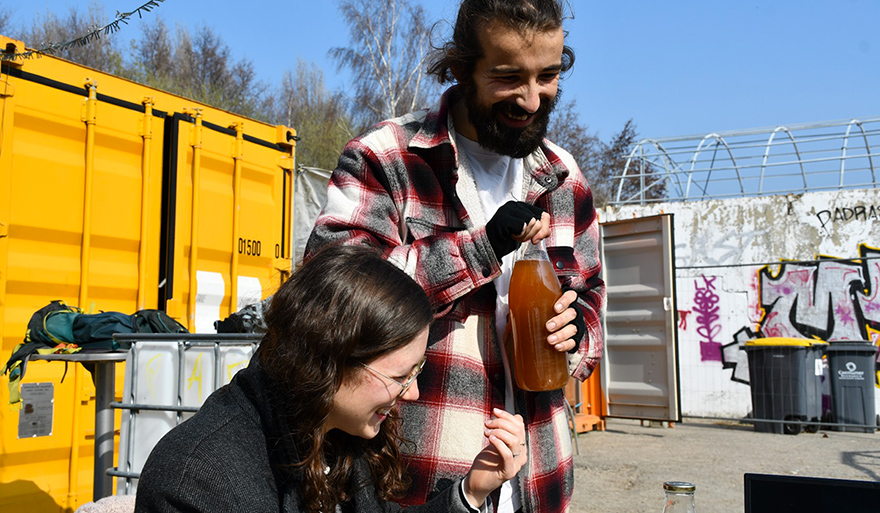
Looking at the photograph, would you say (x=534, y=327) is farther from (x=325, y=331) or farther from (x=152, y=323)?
(x=152, y=323)

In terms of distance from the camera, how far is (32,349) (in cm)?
360

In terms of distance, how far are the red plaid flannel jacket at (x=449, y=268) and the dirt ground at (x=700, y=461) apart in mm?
4053

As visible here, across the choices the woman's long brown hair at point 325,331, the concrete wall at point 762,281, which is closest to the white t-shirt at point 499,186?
the woman's long brown hair at point 325,331

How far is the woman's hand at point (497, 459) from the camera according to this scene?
65.6 inches

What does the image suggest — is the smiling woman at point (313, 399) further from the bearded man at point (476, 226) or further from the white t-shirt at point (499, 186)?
the white t-shirt at point (499, 186)

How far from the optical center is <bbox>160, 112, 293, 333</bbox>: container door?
5070mm

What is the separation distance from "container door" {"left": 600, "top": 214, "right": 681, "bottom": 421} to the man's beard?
6.83m

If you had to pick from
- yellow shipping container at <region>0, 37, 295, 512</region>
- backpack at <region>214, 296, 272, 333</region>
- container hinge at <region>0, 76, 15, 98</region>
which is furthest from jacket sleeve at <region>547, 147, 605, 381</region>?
container hinge at <region>0, 76, 15, 98</region>

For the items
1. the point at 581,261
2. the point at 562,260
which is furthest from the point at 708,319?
the point at 562,260

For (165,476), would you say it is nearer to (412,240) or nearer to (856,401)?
(412,240)

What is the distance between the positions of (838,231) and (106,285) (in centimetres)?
1102

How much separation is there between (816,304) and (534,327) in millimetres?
11623

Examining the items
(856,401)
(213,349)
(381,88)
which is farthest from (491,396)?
(381,88)

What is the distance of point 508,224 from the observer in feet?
5.85
